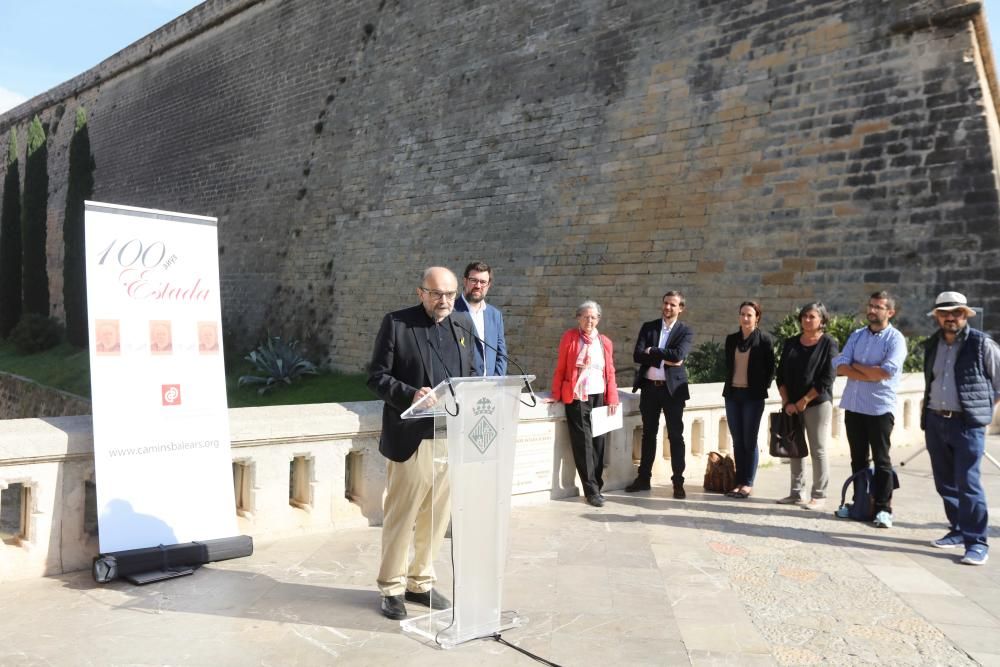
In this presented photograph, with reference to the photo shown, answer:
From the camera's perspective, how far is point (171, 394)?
3867 millimetres

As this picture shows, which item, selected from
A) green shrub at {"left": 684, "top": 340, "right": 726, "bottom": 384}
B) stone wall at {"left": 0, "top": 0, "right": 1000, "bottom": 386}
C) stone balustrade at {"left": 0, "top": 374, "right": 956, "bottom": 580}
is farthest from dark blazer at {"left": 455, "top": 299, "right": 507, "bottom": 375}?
stone wall at {"left": 0, "top": 0, "right": 1000, "bottom": 386}

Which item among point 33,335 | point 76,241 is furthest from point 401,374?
point 33,335

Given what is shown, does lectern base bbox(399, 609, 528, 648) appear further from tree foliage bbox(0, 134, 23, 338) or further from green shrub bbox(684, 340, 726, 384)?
tree foliage bbox(0, 134, 23, 338)

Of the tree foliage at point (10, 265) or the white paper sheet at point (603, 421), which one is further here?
the tree foliage at point (10, 265)

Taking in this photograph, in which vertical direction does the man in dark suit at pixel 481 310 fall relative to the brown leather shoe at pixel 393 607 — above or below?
above

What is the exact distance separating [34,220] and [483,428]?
Result: 83.9 feet

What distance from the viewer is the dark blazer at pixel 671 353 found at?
5.53 metres

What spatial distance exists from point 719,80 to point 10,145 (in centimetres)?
3191

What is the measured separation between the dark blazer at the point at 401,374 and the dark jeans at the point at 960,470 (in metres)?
2.82

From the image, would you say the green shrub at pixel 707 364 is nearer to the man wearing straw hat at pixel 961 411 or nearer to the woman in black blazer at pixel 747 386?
the woman in black blazer at pixel 747 386

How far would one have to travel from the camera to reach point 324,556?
3.88 meters

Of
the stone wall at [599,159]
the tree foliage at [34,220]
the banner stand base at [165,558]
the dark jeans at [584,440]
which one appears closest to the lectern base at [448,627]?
the banner stand base at [165,558]

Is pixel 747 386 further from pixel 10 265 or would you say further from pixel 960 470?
pixel 10 265

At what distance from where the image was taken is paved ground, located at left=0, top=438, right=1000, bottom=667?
2779mm
